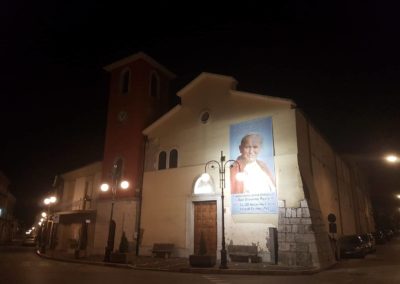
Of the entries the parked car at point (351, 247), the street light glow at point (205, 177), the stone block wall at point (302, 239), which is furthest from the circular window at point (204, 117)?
the parked car at point (351, 247)

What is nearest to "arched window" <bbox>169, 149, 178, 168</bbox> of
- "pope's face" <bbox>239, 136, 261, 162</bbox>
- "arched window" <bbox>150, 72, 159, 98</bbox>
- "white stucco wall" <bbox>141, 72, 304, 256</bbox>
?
"white stucco wall" <bbox>141, 72, 304, 256</bbox>

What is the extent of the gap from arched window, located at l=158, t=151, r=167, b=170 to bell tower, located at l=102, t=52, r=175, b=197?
146cm

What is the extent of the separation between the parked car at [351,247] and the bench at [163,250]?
1014cm

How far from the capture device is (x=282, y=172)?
17281 mm

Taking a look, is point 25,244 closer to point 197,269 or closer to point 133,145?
point 133,145

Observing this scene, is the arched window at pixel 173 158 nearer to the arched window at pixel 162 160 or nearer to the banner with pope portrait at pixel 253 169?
the arched window at pixel 162 160

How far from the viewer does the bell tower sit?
24.0 metres

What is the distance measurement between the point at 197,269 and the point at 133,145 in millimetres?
11943

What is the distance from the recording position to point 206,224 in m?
19.7

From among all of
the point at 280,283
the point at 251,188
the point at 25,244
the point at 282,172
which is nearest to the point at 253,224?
the point at 251,188

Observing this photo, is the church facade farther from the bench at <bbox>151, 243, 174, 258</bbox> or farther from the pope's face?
the bench at <bbox>151, 243, 174, 258</bbox>

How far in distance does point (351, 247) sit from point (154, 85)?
17.7 meters

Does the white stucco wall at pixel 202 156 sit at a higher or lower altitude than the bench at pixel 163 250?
higher

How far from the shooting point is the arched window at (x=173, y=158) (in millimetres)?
22375
